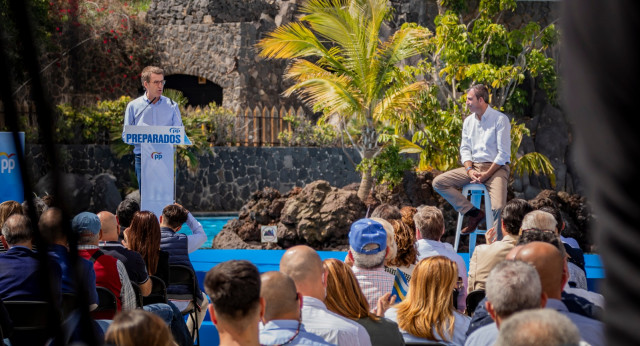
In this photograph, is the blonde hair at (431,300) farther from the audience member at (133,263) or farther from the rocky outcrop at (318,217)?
the rocky outcrop at (318,217)

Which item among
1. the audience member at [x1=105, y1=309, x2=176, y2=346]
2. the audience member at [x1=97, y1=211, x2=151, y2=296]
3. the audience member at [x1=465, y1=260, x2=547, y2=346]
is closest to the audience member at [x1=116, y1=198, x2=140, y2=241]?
the audience member at [x1=97, y1=211, x2=151, y2=296]

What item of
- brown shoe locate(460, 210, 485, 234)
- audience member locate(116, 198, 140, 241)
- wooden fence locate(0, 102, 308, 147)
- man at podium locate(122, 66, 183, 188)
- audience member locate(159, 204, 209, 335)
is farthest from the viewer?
wooden fence locate(0, 102, 308, 147)

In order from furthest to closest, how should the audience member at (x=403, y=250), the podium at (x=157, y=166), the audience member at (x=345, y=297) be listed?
the podium at (x=157, y=166) → the audience member at (x=403, y=250) → the audience member at (x=345, y=297)

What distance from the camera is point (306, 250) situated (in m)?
3.35

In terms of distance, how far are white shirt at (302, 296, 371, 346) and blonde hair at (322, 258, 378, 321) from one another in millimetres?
270

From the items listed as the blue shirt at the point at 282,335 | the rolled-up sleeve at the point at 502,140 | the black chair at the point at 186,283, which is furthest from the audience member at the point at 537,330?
the rolled-up sleeve at the point at 502,140

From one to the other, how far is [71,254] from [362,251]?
3.61 meters

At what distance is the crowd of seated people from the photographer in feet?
8.52

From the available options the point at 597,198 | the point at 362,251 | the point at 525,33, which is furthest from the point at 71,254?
the point at 525,33

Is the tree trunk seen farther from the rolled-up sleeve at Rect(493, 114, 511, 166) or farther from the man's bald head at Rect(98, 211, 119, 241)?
the man's bald head at Rect(98, 211, 119, 241)

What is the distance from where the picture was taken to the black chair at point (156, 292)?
4.65 metres

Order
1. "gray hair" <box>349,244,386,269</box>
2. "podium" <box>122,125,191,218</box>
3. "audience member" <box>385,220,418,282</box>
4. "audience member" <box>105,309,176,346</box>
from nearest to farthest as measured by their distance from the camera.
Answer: "audience member" <box>105,309,176,346</box>, "gray hair" <box>349,244,386,269</box>, "audience member" <box>385,220,418,282</box>, "podium" <box>122,125,191,218</box>

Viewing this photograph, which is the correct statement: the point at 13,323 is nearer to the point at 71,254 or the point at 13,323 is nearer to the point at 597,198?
the point at 71,254

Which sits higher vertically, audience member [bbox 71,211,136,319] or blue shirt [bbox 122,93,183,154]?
blue shirt [bbox 122,93,183,154]
